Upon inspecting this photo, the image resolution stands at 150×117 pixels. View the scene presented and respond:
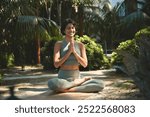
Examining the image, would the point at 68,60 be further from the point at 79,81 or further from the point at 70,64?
the point at 79,81

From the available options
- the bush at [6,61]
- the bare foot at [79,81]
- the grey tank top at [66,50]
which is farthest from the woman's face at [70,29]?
the bush at [6,61]

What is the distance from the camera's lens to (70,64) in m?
8.19

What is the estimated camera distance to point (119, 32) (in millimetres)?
29859

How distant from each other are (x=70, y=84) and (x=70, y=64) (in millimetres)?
393

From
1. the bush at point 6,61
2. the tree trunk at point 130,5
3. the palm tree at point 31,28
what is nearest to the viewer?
the palm tree at point 31,28

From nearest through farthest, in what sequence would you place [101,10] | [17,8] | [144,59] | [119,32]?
[144,59] → [17,8] → [119,32] → [101,10]

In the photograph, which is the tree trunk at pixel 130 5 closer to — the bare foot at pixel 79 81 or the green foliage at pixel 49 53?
the green foliage at pixel 49 53

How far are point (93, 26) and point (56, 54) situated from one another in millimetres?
23489

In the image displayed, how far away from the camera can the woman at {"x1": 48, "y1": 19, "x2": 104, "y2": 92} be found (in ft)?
26.5

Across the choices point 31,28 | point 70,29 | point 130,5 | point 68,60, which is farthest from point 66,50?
point 130,5

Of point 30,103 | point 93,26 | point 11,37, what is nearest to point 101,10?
point 93,26

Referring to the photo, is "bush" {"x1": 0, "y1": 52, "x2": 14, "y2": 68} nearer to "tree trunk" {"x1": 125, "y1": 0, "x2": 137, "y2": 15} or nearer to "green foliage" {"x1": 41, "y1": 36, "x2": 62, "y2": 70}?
"green foliage" {"x1": 41, "y1": 36, "x2": 62, "y2": 70}

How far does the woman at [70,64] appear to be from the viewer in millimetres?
8062

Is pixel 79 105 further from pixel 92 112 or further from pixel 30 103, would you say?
pixel 30 103
